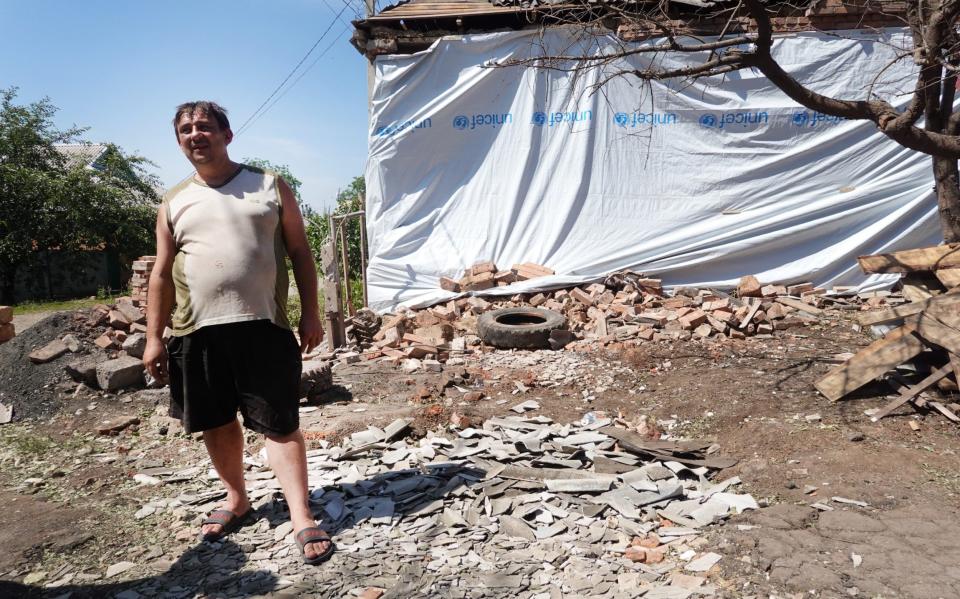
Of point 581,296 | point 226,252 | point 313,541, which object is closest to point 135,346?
point 226,252

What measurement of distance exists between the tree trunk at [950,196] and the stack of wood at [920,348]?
1069 mm

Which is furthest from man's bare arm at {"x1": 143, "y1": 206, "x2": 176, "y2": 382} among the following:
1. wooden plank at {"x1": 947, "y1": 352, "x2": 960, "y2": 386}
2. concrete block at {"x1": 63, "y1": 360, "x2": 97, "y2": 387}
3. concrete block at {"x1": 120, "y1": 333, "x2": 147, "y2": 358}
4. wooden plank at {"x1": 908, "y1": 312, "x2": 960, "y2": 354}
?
wooden plank at {"x1": 947, "y1": 352, "x2": 960, "y2": 386}

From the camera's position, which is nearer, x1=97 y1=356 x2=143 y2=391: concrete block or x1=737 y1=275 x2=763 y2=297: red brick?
x1=97 y1=356 x2=143 y2=391: concrete block

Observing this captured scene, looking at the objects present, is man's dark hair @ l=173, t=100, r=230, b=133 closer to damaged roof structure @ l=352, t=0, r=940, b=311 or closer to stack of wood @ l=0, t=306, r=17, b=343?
stack of wood @ l=0, t=306, r=17, b=343

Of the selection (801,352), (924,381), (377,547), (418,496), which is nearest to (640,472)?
(418,496)

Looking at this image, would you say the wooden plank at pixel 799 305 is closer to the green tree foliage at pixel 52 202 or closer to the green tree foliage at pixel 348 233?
the green tree foliage at pixel 348 233

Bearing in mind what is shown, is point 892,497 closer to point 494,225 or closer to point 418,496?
point 418,496

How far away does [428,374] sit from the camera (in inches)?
250

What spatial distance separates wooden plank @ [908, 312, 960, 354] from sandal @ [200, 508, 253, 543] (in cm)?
454

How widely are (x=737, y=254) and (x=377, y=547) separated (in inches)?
292

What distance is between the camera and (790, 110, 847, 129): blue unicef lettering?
851 cm

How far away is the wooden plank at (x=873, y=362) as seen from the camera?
4.42 m

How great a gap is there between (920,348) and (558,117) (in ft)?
19.2

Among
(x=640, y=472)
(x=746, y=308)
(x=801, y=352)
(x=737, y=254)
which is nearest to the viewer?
(x=640, y=472)
